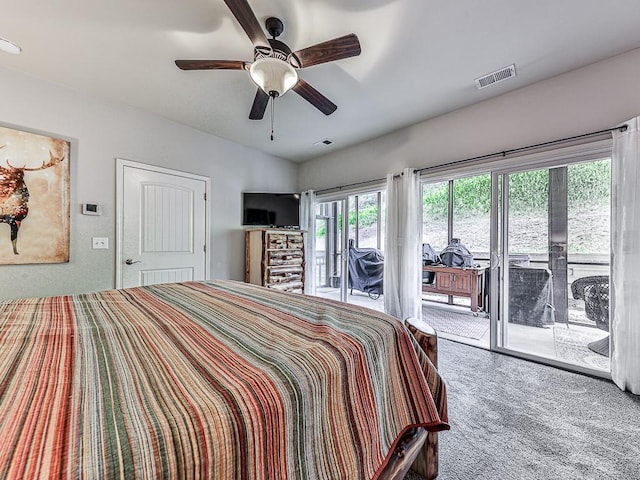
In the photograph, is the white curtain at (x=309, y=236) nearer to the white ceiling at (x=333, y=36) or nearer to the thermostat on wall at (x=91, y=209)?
the white ceiling at (x=333, y=36)

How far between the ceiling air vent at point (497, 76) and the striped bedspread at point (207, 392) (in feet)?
8.11

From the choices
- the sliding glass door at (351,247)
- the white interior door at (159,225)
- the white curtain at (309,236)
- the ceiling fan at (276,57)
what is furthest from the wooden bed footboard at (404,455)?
the white curtain at (309,236)

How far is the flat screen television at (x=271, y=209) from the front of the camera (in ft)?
13.4

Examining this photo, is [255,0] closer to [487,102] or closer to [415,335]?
[415,335]

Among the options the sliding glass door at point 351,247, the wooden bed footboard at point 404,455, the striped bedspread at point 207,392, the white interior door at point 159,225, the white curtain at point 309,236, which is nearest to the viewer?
the striped bedspread at point 207,392

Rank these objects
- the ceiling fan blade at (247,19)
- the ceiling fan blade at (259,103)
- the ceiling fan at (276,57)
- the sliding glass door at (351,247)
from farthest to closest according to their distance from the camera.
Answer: the sliding glass door at (351,247) → the ceiling fan blade at (259,103) → the ceiling fan at (276,57) → the ceiling fan blade at (247,19)

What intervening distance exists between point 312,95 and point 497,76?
5.56 ft

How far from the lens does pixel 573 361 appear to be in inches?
94.5

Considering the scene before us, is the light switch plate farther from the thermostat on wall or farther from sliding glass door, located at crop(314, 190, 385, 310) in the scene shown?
sliding glass door, located at crop(314, 190, 385, 310)

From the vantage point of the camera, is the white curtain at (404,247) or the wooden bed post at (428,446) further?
the white curtain at (404,247)

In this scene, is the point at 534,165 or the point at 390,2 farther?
the point at 534,165

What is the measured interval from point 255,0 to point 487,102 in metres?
2.44

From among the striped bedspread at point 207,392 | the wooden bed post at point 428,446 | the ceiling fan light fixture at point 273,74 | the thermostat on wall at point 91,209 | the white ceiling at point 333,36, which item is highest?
the white ceiling at point 333,36

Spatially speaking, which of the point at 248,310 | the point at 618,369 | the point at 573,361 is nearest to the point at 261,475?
the point at 248,310
